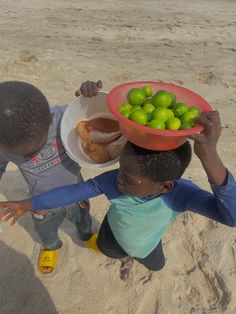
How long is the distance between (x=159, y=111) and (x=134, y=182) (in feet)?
1.17

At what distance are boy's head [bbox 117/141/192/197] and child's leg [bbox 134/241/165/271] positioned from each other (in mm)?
694

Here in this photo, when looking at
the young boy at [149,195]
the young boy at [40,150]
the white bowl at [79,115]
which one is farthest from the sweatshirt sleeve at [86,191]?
the young boy at [40,150]

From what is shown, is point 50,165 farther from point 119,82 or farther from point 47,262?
point 119,82

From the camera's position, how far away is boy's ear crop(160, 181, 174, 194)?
162 cm

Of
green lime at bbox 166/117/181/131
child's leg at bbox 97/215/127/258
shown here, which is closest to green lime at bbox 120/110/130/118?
green lime at bbox 166/117/181/131

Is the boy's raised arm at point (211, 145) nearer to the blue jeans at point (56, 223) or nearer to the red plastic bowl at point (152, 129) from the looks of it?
→ the red plastic bowl at point (152, 129)

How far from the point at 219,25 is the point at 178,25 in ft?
2.13

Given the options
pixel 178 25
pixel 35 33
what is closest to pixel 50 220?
pixel 35 33

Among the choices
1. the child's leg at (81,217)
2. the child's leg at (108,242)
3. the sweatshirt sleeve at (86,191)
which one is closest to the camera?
the sweatshirt sleeve at (86,191)

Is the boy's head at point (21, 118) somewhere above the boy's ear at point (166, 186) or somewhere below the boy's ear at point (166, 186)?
above

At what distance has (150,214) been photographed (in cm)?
184

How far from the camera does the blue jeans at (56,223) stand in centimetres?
222

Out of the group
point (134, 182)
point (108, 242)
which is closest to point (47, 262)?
point (108, 242)

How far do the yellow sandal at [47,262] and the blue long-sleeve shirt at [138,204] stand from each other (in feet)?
2.39
